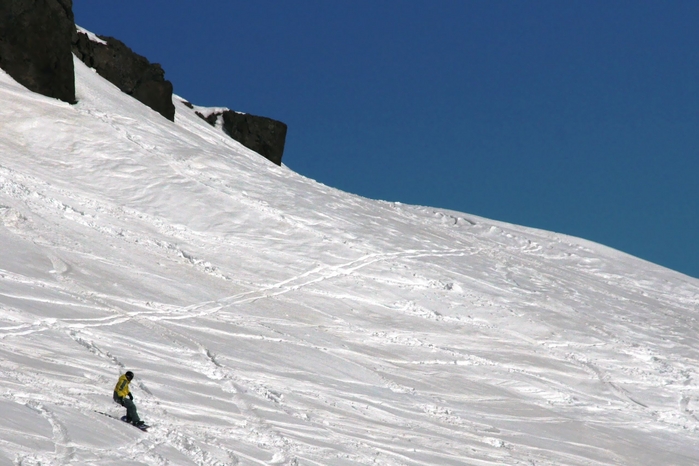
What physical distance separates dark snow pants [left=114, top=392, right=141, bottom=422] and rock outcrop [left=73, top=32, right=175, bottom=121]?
32661 mm

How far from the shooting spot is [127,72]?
4703 centimetres

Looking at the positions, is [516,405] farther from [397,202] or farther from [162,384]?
[397,202]

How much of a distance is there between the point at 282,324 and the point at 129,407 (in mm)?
9653

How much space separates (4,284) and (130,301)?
2.96 meters

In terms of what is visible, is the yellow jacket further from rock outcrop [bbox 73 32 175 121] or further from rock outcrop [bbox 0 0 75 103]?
rock outcrop [bbox 73 32 175 121]

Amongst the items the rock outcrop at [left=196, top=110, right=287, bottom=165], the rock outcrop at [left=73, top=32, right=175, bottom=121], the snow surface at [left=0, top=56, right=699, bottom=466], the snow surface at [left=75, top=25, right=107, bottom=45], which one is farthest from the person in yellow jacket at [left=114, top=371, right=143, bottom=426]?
the rock outcrop at [left=196, top=110, right=287, bottom=165]

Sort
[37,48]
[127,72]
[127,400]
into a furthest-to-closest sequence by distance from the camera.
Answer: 1. [127,72]
2. [37,48]
3. [127,400]

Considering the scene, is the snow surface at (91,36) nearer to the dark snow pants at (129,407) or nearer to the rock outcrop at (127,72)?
the rock outcrop at (127,72)

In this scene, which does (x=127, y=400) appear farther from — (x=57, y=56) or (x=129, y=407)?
(x=57, y=56)

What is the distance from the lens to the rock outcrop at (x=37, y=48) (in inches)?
1487

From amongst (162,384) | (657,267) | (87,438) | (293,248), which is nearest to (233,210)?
(293,248)

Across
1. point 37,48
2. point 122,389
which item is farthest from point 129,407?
point 37,48

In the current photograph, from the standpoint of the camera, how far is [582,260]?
1592 inches

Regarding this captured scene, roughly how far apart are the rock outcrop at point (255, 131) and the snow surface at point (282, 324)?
48.5 ft
